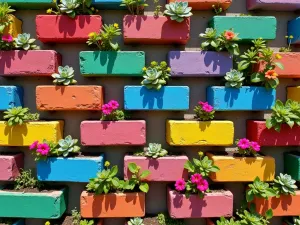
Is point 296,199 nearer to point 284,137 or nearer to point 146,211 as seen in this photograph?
point 284,137

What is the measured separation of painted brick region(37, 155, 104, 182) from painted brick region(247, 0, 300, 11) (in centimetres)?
120

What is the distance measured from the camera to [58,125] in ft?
4.78

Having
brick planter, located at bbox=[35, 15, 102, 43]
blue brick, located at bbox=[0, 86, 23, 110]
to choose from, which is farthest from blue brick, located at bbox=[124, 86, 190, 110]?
blue brick, located at bbox=[0, 86, 23, 110]

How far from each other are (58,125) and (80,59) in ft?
1.23

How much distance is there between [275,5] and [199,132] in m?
0.82

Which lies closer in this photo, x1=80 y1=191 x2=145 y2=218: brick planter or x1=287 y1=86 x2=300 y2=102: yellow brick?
x1=80 y1=191 x2=145 y2=218: brick planter

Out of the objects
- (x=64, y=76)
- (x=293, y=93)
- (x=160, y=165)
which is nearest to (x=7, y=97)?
(x=64, y=76)

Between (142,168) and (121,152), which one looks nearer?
(142,168)

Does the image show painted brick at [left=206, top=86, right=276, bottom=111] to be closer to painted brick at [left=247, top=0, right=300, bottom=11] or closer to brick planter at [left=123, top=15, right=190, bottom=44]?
brick planter at [left=123, top=15, right=190, bottom=44]

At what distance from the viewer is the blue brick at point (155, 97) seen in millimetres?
1430

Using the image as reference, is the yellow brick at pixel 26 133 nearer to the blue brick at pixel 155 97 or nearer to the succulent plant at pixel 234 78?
the blue brick at pixel 155 97

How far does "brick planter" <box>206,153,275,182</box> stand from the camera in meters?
1.43

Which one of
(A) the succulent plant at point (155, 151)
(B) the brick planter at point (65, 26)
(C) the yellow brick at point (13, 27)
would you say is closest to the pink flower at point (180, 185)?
(A) the succulent plant at point (155, 151)

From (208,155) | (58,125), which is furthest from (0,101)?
(208,155)
